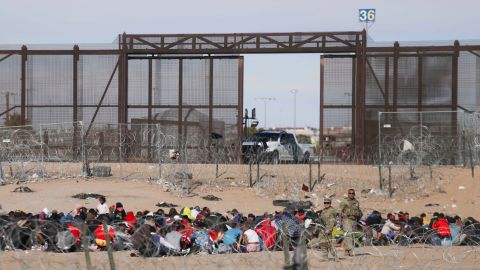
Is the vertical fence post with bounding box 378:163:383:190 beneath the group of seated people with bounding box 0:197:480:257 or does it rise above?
above

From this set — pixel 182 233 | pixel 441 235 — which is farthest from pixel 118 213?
pixel 441 235

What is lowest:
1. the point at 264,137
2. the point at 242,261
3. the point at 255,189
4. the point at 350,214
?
the point at 242,261

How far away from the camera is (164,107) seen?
94.4 ft

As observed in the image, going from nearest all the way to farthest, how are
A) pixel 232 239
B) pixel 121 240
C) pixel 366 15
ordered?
1. pixel 121 240
2. pixel 232 239
3. pixel 366 15

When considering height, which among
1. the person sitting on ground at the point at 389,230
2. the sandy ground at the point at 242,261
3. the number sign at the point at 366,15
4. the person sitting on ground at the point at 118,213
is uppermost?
the number sign at the point at 366,15

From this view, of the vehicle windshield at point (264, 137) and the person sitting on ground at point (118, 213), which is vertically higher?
the vehicle windshield at point (264, 137)

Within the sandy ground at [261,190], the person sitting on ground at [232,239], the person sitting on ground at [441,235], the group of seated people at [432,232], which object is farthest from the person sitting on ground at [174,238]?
the sandy ground at [261,190]

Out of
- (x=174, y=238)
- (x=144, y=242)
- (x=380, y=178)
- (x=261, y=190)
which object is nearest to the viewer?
(x=144, y=242)

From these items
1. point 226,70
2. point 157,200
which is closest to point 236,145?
point 226,70

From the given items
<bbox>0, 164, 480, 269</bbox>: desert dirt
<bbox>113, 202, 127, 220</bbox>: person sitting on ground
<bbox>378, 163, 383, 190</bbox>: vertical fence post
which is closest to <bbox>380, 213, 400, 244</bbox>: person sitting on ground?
<bbox>113, 202, 127, 220</bbox>: person sitting on ground

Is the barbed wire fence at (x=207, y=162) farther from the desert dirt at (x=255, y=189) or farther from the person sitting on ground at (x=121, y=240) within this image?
the person sitting on ground at (x=121, y=240)

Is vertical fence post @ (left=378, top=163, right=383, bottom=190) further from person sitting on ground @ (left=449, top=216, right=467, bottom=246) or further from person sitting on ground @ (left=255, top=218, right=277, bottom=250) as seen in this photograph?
person sitting on ground @ (left=255, top=218, right=277, bottom=250)

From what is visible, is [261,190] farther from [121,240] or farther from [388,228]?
[121,240]

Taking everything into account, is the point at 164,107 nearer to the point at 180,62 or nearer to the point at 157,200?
the point at 180,62
